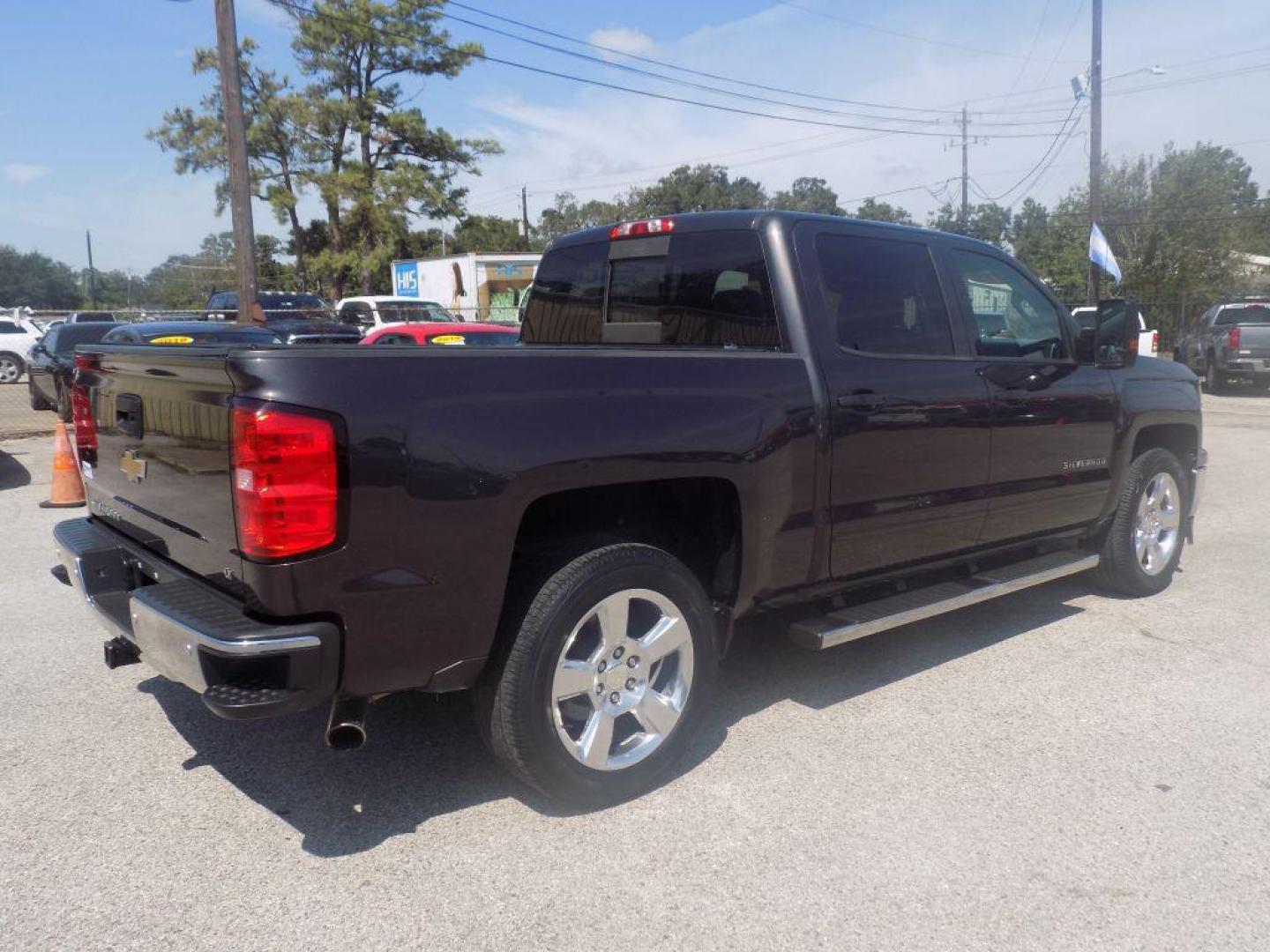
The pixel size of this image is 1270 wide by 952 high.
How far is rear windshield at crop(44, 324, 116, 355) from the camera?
14.9 m

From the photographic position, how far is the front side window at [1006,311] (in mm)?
4469

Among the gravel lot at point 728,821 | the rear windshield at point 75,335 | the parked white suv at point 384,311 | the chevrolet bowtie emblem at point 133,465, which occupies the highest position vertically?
the parked white suv at point 384,311

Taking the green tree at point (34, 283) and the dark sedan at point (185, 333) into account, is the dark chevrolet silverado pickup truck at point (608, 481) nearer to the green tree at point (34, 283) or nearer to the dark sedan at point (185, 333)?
the dark sedan at point (185, 333)

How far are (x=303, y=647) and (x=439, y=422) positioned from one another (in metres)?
0.69

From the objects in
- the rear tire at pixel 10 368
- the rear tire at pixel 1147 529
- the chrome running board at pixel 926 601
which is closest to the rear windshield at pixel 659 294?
the chrome running board at pixel 926 601

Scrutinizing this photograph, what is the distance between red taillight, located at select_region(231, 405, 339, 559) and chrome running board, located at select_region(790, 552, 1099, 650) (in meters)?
1.96

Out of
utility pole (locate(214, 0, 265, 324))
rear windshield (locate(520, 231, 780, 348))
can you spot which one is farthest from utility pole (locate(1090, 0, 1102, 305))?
rear windshield (locate(520, 231, 780, 348))

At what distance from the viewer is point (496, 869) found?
2812 mm

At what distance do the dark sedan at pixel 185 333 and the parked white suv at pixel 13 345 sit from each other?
12.9m

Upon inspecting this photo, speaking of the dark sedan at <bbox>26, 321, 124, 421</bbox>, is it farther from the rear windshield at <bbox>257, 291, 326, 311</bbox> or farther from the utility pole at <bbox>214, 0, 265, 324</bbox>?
the rear windshield at <bbox>257, 291, 326, 311</bbox>

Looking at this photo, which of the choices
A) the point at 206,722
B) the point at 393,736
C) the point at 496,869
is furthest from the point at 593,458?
the point at 206,722

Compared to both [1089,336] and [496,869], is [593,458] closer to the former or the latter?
[496,869]

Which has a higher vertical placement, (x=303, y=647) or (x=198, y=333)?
(x=198, y=333)

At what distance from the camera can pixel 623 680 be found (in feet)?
10.5
